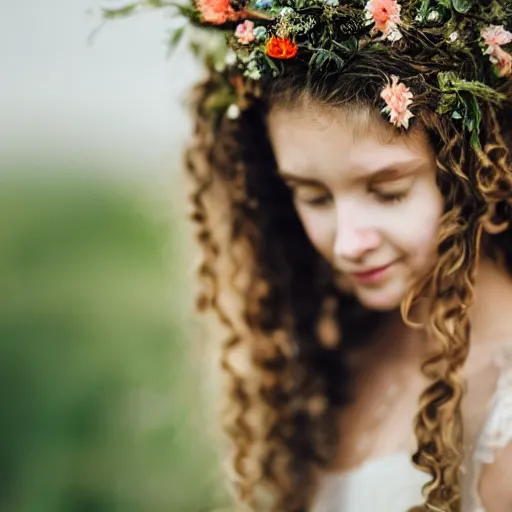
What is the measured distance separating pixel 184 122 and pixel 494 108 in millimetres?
678

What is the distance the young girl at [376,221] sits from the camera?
5.23 feet

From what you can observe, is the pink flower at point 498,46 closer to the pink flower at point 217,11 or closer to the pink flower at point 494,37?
the pink flower at point 494,37

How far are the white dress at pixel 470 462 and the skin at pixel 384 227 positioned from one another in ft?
0.06

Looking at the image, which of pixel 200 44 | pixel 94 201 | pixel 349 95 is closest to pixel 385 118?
pixel 349 95

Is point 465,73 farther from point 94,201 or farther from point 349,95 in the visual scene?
point 94,201

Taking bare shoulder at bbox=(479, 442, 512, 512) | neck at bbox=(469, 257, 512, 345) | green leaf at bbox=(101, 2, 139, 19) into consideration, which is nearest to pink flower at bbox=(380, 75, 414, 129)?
neck at bbox=(469, 257, 512, 345)

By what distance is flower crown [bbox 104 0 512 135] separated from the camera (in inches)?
62.4

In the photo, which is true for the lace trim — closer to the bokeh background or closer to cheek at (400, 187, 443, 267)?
cheek at (400, 187, 443, 267)

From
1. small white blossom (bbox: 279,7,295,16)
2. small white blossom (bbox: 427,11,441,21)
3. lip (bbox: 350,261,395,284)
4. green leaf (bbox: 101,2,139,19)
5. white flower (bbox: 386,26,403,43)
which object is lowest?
lip (bbox: 350,261,395,284)

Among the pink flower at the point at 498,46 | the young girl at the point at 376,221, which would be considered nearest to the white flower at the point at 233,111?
the young girl at the point at 376,221

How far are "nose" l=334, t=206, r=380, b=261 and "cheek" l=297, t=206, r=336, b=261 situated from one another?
3 cm

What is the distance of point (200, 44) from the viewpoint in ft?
5.59

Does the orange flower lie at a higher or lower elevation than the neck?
higher

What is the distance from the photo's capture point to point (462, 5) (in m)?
1.60
